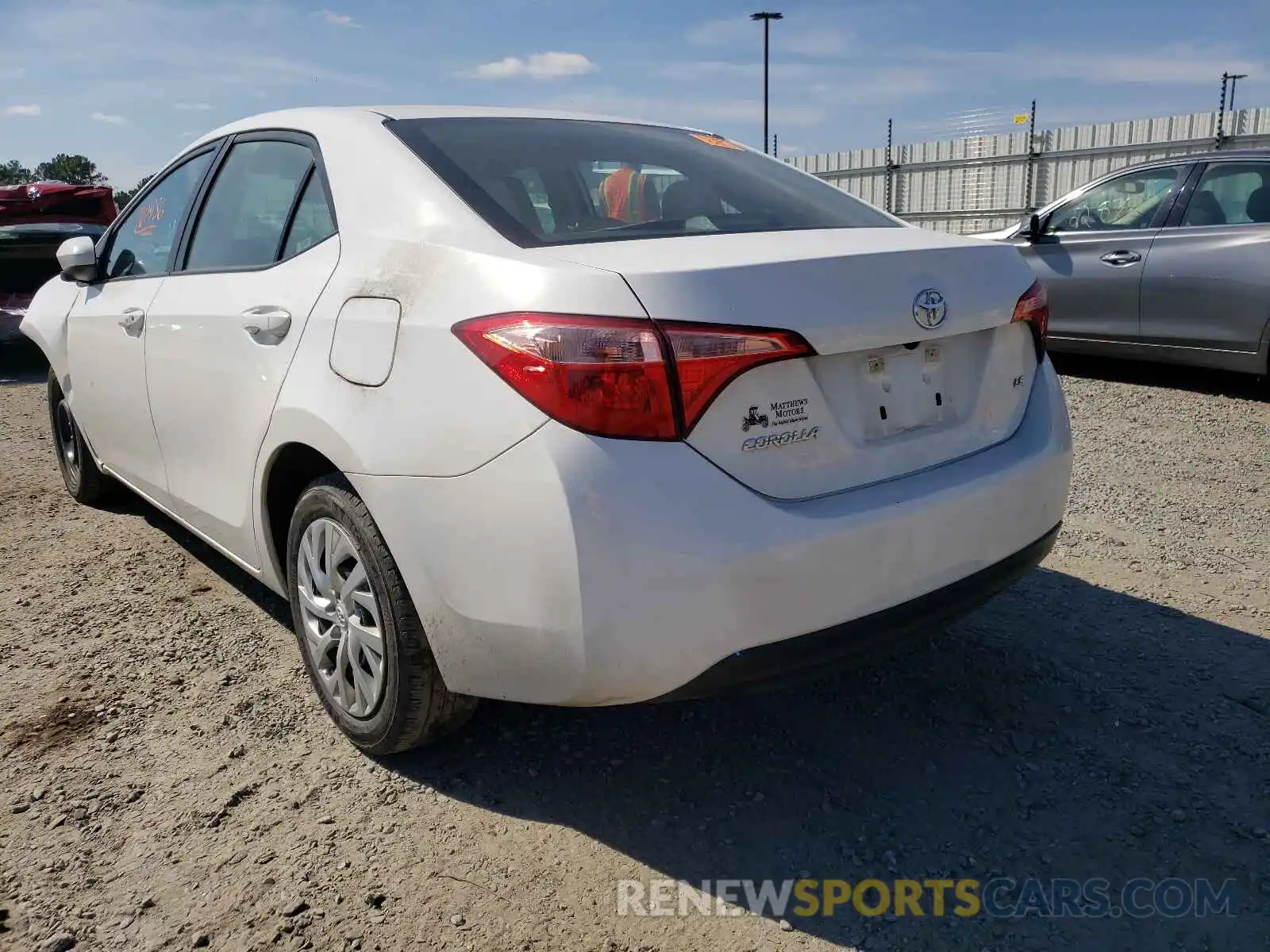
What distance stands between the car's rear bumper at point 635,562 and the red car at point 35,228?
23.2 ft

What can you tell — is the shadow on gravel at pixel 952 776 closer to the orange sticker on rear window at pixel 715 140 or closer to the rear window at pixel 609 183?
the rear window at pixel 609 183

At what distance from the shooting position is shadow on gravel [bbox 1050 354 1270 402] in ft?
21.7

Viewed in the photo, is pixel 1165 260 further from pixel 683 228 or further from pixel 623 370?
pixel 623 370

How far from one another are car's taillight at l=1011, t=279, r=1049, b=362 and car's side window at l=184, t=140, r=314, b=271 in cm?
188

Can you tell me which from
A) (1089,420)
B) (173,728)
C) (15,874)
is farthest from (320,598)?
(1089,420)

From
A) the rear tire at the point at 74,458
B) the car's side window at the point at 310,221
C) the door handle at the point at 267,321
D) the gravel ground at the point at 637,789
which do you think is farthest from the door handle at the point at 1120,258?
the rear tire at the point at 74,458

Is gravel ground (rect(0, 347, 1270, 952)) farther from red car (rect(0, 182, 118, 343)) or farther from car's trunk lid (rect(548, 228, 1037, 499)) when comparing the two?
red car (rect(0, 182, 118, 343))

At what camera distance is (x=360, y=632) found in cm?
251

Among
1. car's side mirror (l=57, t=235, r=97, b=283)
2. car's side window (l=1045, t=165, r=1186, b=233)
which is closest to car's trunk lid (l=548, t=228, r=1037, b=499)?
car's side mirror (l=57, t=235, r=97, b=283)

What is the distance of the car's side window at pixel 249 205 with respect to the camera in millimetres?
2906

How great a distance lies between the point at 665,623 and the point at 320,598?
1096 mm

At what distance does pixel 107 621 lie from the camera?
11.8 ft

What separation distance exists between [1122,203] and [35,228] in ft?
28.8

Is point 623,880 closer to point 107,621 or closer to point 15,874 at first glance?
point 15,874
